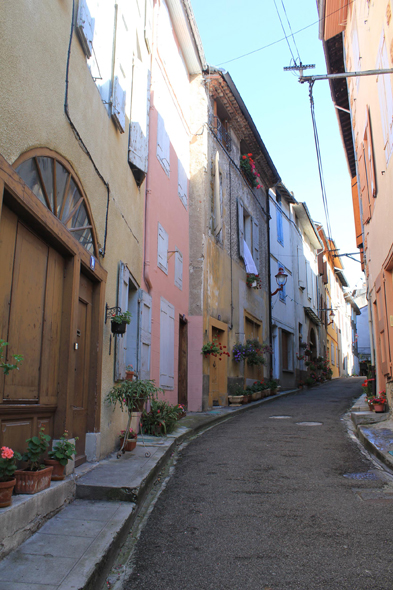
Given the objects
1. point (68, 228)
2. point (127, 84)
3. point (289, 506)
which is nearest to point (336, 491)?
point (289, 506)

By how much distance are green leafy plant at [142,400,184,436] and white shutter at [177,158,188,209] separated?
5.41 meters

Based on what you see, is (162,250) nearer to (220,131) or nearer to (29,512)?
(220,131)

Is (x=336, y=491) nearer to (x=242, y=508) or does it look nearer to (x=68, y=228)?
(x=242, y=508)

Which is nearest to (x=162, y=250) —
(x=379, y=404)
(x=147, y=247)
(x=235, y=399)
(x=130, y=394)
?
(x=147, y=247)

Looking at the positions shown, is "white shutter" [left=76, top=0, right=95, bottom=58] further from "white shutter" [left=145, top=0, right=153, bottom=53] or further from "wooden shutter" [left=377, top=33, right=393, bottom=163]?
"wooden shutter" [left=377, top=33, right=393, bottom=163]

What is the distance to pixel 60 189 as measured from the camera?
14.3 feet

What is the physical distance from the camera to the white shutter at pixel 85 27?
4633 millimetres

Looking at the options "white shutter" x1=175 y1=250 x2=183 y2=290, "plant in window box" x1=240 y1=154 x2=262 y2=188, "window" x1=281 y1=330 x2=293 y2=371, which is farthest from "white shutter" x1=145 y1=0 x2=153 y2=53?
"window" x1=281 y1=330 x2=293 y2=371

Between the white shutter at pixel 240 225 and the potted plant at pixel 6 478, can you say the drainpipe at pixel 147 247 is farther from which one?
the white shutter at pixel 240 225

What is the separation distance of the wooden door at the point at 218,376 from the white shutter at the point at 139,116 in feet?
19.5

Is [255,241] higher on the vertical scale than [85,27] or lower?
higher

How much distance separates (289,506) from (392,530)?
0.86 metres

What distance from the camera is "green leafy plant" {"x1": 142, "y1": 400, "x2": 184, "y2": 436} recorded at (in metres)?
7.39

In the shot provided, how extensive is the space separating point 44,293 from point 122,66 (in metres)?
3.75
